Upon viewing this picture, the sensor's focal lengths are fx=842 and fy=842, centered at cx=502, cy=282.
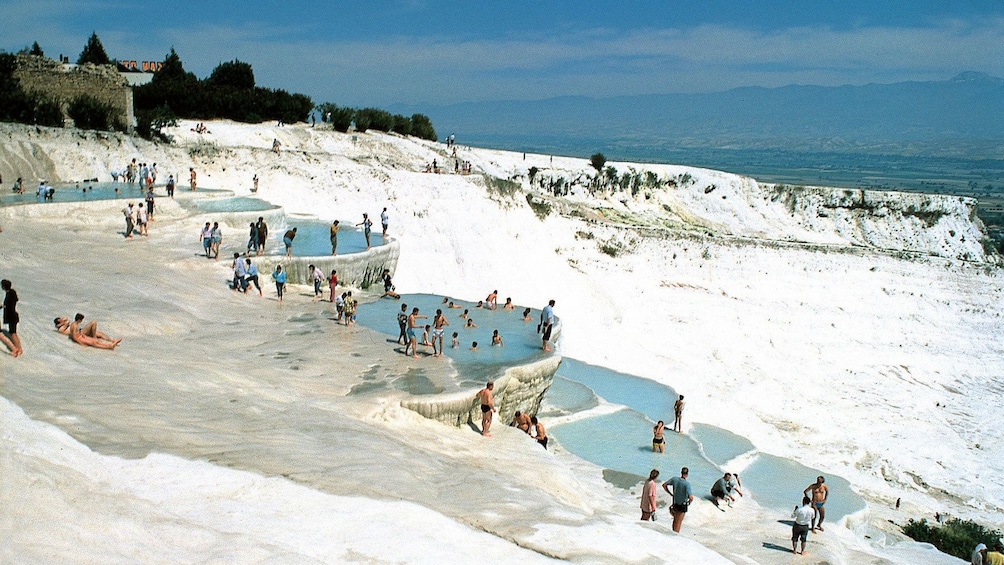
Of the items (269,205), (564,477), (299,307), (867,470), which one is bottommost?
(867,470)

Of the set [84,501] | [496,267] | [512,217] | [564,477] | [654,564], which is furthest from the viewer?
[512,217]

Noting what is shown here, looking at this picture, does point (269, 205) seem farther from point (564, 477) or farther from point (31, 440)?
point (31, 440)

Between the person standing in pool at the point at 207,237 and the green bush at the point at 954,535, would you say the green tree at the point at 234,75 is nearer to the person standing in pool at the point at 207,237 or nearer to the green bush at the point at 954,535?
the person standing in pool at the point at 207,237

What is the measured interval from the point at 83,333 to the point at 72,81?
829 inches

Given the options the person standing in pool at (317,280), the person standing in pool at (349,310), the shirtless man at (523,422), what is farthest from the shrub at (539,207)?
the shirtless man at (523,422)

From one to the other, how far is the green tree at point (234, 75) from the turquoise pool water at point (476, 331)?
2952 centimetres

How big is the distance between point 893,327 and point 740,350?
642 cm

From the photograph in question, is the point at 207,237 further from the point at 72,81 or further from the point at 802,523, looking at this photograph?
the point at 72,81

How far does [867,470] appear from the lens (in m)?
16.1

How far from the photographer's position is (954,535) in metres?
13.0

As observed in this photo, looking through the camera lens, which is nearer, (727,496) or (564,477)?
(564,477)

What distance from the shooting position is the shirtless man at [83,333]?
10.7 meters

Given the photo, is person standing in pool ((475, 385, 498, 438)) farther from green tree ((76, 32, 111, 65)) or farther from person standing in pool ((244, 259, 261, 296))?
green tree ((76, 32, 111, 65))

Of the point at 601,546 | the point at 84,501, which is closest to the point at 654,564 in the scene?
the point at 601,546
